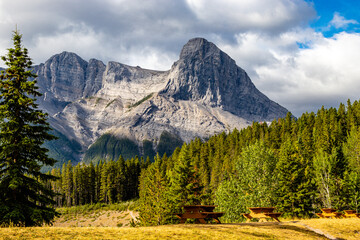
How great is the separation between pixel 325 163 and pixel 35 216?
1931 inches

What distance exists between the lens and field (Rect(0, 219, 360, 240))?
1384cm

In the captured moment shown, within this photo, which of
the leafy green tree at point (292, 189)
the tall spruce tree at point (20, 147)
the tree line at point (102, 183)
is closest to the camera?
the tall spruce tree at point (20, 147)

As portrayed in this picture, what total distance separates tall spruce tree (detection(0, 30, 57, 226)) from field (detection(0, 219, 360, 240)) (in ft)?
28.1

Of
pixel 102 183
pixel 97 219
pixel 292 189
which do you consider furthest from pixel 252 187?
pixel 102 183

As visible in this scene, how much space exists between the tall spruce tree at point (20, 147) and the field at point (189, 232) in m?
8.56

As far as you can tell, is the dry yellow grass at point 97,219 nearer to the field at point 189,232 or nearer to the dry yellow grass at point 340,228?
the dry yellow grass at point 340,228

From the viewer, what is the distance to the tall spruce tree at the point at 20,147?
22438 mm

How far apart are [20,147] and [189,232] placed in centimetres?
1547

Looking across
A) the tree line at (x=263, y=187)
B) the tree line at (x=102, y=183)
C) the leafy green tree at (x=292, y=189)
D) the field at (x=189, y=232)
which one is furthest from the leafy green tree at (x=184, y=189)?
the tree line at (x=102, y=183)

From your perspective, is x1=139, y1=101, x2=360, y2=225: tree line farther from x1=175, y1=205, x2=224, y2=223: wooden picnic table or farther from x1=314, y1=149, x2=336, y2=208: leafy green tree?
x1=175, y1=205, x2=224, y2=223: wooden picnic table

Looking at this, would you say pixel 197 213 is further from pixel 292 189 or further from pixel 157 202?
pixel 292 189

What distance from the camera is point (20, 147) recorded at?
23000mm

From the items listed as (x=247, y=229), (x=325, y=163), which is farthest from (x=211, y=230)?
(x=325, y=163)

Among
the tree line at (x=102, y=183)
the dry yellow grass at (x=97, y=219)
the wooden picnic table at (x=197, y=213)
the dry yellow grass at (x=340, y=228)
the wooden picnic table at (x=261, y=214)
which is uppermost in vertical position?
the wooden picnic table at (x=197, y=213)
